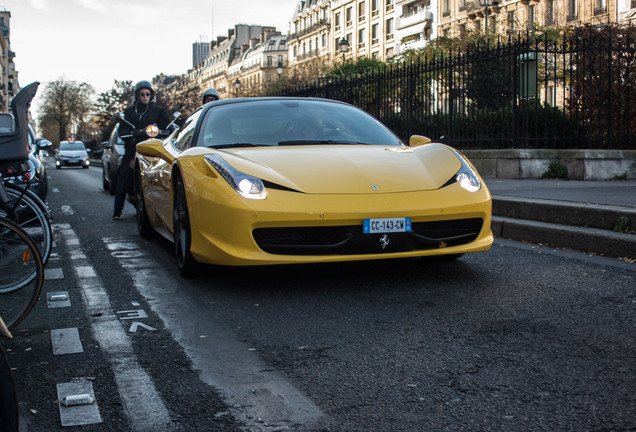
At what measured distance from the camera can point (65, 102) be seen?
111m

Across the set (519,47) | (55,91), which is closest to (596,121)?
(519,47)

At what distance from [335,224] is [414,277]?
3.01ft

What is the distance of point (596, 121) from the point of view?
1255cm

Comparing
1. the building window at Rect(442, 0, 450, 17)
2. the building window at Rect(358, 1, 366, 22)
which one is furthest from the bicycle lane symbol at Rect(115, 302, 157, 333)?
the building window at Rect(358, 1, 366, 22)

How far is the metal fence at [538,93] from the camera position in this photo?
1227 cm

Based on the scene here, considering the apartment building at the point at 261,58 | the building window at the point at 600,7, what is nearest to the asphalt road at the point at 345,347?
the building window at the point at 600,7

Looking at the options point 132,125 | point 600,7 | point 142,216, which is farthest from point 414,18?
point 142,216

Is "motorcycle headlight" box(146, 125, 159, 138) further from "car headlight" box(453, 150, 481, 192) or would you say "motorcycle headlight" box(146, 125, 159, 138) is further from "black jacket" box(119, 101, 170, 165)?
"car headlight" box(453, 150, 481, 192)

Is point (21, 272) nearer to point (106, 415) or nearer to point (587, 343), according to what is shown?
point (106, 415)

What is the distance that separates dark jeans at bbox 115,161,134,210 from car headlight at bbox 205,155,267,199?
5213 mm

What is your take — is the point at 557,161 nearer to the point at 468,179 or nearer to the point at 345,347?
the point at 468,179

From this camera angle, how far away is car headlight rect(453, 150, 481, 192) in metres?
5.26

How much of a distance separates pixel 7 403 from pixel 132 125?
8650mm

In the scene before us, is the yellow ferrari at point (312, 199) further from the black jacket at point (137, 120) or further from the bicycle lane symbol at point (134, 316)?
the black jacket at point (137, 120)
